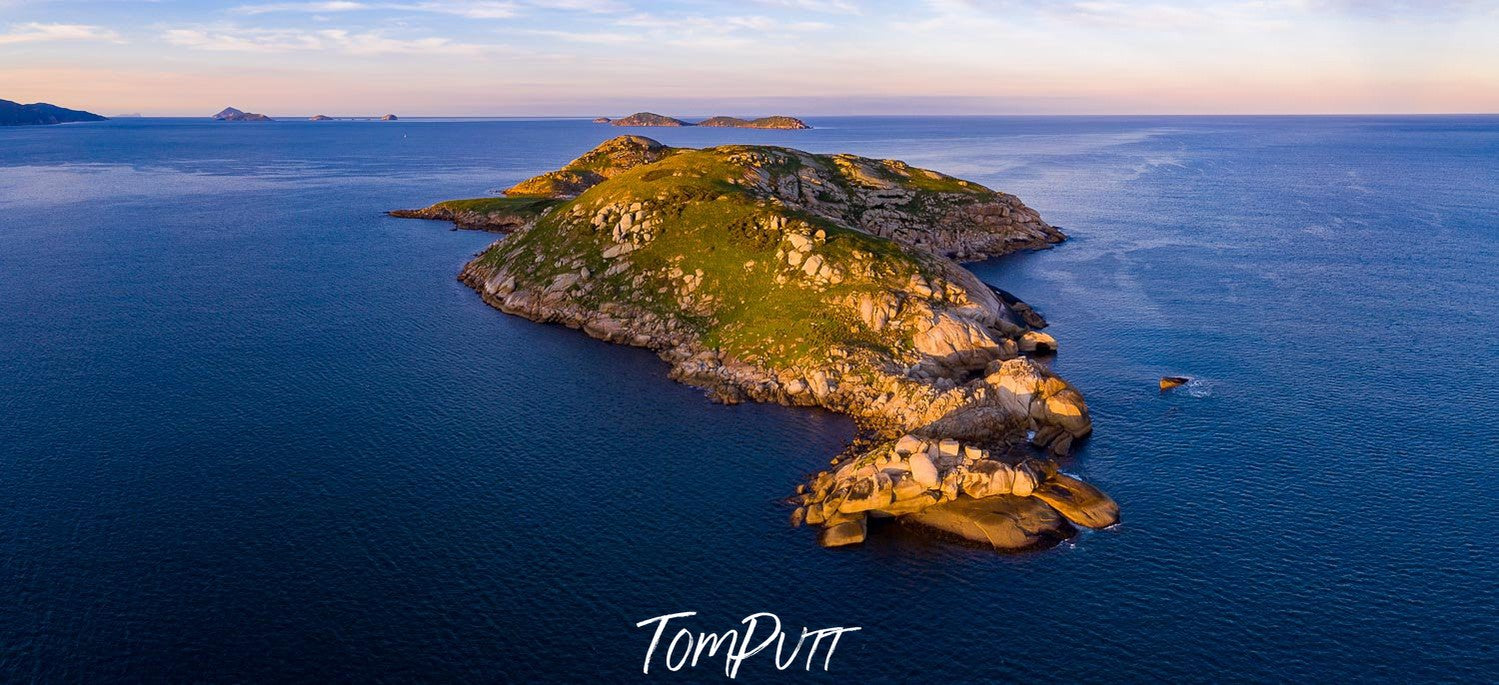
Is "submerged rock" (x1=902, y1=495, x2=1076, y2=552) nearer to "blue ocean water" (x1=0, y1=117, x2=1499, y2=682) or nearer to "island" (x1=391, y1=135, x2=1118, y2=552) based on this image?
"island" (x1=391, y1=135, x2=1118, y2=552)

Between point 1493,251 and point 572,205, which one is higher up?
point 572,205

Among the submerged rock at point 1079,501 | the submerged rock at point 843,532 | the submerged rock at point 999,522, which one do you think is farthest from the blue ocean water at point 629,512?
the submerged rock at point 999,522

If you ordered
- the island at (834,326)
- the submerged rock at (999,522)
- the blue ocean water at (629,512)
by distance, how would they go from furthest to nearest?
the island at (834,326), the submerged rock at (999,522), the blue ocean water at (629,512)

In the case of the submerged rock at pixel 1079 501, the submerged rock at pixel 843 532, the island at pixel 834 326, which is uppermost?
the island at pixel 834 326

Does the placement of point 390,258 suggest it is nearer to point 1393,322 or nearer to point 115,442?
point 115,442

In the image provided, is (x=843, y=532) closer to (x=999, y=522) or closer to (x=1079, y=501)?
(x=999, y=522)

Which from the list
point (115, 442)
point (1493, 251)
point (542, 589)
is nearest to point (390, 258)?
point (115, 442)

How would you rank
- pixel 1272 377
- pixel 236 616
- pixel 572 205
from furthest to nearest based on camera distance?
1. pixel 572 205
2. pixel 1272 377
3. pixel 236 616

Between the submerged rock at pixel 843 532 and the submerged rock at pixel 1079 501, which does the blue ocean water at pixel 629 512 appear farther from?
the submerged rock at pixel 1079 501
